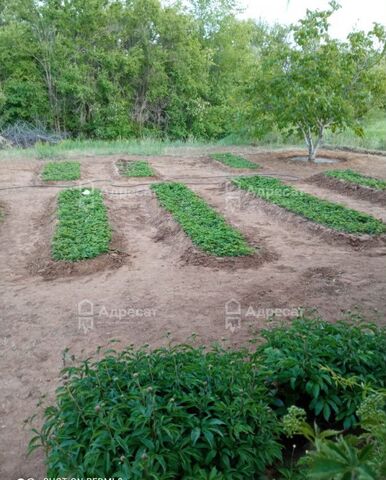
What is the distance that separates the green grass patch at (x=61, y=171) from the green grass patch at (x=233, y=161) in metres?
4.43

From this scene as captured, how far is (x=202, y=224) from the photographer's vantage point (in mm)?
7715

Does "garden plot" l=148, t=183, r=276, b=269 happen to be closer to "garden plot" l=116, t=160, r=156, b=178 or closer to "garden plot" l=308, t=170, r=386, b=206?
"garden plot" l=116, t=160, r=156, b=178

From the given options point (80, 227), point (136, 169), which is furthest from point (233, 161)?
point (80, 227)

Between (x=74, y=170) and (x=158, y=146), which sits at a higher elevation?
(x=158, y=146)

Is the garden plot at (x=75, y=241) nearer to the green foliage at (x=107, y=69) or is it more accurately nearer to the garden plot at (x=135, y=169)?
the garden plot at (x=135, y=169)

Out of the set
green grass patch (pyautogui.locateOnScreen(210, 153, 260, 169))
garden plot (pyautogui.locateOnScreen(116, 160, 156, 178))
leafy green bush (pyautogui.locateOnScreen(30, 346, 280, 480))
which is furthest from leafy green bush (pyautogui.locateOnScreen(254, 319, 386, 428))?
green grass patch (pyautogui.locateOnScreen(210, 153, 260, 169))

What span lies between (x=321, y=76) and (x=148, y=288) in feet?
32.4

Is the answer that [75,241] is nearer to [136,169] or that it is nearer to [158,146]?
[136,169]

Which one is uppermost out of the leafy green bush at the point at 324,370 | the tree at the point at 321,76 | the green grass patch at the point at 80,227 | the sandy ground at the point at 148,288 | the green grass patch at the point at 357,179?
the tree at the point at 321,76

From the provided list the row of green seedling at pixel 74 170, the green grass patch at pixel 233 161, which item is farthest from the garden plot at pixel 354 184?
the row of green seedling at pixel 74 170

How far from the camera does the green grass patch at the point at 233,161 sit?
1345 centimetres

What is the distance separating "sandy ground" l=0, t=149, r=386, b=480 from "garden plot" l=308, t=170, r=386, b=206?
457 millimetres

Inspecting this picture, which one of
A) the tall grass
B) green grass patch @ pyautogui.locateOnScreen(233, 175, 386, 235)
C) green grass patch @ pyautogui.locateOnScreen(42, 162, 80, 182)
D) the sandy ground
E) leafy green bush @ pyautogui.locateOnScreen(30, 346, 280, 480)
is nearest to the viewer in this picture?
leafy green bush @ pyautogui.locateOnScreen(30, 346, 280, 480)

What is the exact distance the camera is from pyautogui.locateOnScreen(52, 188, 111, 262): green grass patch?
6684mm
